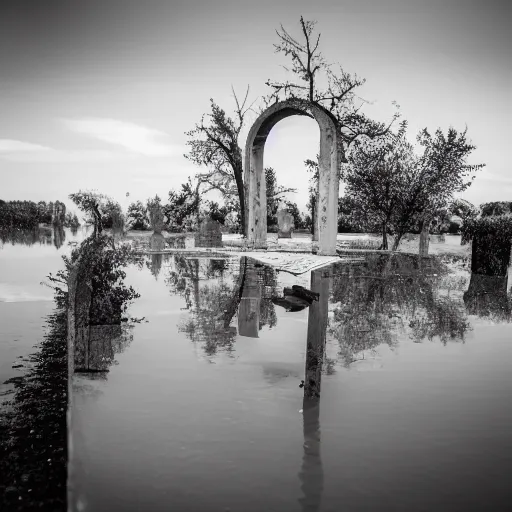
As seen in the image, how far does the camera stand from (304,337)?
642 cm

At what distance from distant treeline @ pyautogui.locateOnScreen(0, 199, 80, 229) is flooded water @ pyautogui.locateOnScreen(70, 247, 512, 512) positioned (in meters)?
48.7

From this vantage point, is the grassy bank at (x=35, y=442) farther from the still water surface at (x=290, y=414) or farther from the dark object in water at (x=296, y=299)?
the dark object in water at (x=296, y=299)

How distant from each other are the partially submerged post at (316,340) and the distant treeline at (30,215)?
1831 inches

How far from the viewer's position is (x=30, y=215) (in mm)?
54062

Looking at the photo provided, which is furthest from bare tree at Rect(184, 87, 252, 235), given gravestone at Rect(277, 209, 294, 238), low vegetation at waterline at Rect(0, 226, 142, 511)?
low vegetation at waterline at Rect(0, 226, 142, 511)

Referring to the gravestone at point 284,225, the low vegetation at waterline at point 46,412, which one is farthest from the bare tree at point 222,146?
the low vegetation at waterline at point 46,412

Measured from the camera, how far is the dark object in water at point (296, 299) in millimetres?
8547

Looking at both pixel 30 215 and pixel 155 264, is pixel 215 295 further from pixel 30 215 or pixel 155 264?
pixel 30 215

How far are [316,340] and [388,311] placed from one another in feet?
7.65

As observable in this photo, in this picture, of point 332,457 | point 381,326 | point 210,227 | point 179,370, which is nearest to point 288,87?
point 210,227

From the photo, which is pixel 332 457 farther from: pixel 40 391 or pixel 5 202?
Answer: pixel 5 202

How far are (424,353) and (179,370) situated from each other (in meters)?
2.90

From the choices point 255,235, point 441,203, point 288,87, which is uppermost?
point 288,87

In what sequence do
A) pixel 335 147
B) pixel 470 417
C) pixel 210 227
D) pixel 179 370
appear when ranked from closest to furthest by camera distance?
pixel 470 417 → pixel 179 370 → pixel 335 147 → pixel 210 227
